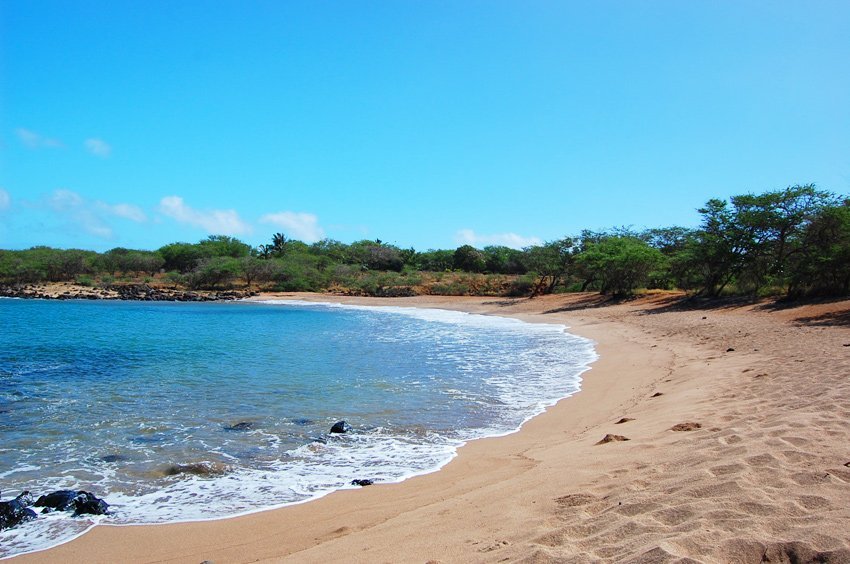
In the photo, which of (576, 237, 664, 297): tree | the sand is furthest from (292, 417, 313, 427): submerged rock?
(576, 237, 664, 297): tree

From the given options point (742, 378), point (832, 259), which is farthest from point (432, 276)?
point (742, 378)

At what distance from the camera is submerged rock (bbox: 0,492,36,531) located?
533cm

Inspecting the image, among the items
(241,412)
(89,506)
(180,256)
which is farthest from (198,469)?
(180,256)

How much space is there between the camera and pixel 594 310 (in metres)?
33.8

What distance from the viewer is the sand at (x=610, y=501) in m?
3.43

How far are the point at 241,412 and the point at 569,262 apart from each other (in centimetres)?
4050

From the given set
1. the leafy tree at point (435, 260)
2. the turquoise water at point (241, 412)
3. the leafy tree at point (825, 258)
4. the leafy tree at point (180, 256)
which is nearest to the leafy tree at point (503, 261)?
the leafy tree at point (435, 260)

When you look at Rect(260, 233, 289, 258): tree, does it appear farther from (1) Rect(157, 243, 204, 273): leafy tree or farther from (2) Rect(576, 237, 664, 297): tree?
(2) Rect(576, 237, 664, 297): tree

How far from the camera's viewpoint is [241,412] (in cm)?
1014

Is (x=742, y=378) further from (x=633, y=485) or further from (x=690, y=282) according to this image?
(x=690, y=282)

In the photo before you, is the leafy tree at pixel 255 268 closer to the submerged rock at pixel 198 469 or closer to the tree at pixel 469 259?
the tree at pixel 469 259

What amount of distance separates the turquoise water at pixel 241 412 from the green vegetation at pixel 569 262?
1365 centimetres

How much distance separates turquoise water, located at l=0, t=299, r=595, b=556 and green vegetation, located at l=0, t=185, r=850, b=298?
13.6m

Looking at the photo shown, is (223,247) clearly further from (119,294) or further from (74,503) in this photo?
(74,503)
